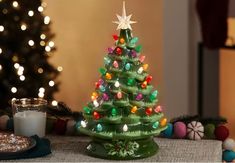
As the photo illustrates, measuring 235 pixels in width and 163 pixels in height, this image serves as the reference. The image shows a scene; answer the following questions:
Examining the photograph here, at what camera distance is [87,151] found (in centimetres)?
169

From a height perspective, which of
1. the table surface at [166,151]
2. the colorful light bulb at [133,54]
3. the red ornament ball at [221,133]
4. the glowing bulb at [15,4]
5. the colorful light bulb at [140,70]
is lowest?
the table surface at [166,151]

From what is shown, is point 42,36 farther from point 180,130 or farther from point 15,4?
point 180,130

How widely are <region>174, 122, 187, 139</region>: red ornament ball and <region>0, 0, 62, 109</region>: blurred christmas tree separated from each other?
69.5 inches

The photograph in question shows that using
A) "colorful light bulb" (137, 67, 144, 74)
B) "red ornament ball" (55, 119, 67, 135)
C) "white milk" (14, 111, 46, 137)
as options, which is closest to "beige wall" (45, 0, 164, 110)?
"red ornament ball" (55, 119, 67, 135)

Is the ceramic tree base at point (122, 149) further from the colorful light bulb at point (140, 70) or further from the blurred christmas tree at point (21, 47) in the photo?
the blurred christmas tree at point (21, 47)

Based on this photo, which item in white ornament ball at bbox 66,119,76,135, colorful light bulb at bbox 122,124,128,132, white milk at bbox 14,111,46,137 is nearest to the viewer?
colorful light bulb at bbox 122,124,128,132

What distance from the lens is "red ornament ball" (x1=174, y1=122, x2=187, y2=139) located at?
1862mm

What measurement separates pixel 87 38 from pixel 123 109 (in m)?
2.66

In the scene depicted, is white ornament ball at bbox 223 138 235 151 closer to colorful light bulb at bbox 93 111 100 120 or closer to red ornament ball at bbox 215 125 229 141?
red ornament ball at bbox 215 125 229 141

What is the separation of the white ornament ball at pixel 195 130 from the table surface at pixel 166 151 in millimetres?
19

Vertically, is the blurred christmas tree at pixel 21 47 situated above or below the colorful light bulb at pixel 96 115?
above

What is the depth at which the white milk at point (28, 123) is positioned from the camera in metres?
1.81

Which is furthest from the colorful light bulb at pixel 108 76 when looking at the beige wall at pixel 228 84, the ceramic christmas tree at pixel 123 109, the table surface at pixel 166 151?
the beige wall at pixel 228 84

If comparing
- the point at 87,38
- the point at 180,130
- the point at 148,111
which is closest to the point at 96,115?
the point at 148,111
